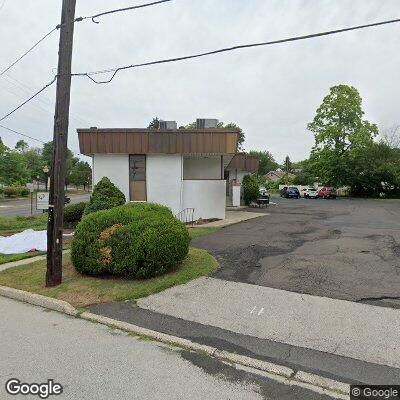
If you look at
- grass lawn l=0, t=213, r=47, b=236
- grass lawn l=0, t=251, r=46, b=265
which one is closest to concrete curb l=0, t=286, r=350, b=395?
grass lawn l=0, t=251, r=46, b=265

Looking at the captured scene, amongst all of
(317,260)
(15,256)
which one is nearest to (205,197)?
(317,260)

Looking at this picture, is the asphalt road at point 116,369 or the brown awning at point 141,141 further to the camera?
the brown awning at point 141,141

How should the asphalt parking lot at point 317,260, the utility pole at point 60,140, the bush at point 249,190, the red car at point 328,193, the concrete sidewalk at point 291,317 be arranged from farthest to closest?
the red car at point 328,193 < the bush at point 249,190 < the utility pole at point 60,140 < the asphalt parking lot at point 317,260 < the concrete sidewalk at point 291,317

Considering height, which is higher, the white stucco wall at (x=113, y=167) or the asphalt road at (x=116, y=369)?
the white stucco wall at (x=113, y=167)

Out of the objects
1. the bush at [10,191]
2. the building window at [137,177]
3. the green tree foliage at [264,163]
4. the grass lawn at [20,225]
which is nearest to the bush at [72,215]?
the grass lawn at [20,225]

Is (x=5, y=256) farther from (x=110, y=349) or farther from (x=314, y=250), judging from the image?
(x=314, y=250)

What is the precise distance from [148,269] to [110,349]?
2.40m

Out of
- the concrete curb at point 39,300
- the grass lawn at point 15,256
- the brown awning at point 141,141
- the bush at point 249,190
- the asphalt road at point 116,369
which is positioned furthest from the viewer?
the bush at point 249,190

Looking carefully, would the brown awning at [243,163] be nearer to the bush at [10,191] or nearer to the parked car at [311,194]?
the parked car at [311,194]

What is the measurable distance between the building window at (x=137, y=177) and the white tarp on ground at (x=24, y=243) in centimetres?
456

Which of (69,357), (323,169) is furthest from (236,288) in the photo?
(323,169)

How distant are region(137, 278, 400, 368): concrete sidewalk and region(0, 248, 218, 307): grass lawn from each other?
0.35 meters

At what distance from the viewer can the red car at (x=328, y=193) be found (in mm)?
42134

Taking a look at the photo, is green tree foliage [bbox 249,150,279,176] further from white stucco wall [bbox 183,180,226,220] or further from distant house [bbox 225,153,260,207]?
white stucco wall [bbox 183,180,226,220]
